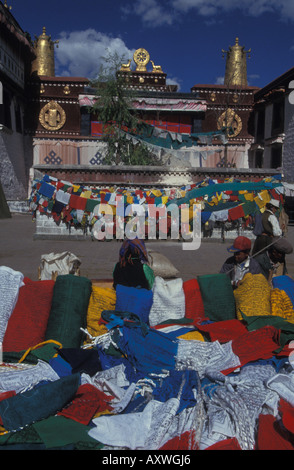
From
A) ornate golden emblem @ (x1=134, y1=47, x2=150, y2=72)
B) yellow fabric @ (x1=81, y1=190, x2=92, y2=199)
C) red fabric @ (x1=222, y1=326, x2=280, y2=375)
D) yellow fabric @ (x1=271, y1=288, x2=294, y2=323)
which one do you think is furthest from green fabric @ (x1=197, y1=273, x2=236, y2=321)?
ornate golden emblem @ (x1=134, y1=47, x2=150, y2=72)

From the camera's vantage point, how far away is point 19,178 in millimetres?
24688

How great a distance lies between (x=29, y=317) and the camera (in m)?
3.83

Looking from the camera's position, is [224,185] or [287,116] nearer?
[224,185]

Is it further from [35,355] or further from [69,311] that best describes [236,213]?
[35,355]

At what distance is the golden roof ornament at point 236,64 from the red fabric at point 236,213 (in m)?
21.2

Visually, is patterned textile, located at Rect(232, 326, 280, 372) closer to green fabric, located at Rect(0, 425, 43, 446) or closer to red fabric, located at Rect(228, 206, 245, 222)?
green fabric, located at Rect(0, 425, 43, 446)

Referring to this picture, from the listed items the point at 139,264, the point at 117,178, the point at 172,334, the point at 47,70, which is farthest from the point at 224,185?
the point at 47,70

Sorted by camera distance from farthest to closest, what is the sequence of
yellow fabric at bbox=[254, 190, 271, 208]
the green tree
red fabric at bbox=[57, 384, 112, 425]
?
the green tree
yellow fabric at bbox=[254, 190, 271, 208]
red fabric at bbox=[57, 384, 112, 425]

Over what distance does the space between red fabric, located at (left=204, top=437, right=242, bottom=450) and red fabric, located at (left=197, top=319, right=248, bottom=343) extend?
47.2 inches

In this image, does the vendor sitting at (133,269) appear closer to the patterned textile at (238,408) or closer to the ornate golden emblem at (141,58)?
the patterned textile at (238,408)

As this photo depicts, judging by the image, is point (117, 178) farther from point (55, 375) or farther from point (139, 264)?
point (55, 375)

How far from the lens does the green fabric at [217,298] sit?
13.7 ft

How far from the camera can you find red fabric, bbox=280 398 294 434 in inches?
91.1
